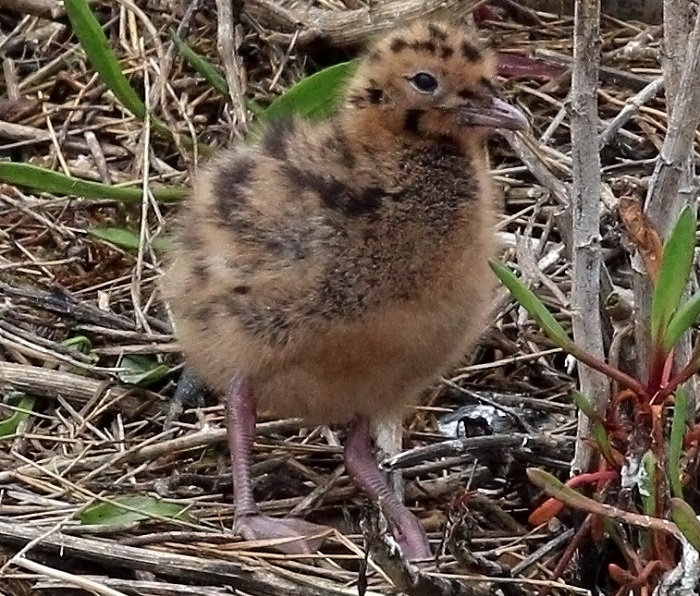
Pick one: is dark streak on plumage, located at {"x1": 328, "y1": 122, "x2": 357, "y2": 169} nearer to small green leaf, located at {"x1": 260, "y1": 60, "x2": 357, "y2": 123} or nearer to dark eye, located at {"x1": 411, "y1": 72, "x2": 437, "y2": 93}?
dark eye, located at {"x1": 411, "y1": 72, "x2": 437, "y2": 93}

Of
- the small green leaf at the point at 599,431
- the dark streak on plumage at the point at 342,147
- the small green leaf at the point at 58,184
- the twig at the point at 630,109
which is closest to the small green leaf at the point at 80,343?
the small green leaf at the point at 58,184

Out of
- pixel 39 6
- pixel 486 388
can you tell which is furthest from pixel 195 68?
pixel 486 388

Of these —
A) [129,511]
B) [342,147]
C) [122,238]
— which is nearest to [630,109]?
[342,147]

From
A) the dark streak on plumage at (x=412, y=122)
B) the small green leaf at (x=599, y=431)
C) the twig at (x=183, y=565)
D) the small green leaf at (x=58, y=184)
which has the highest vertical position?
the dark streak on plumage at (x=412, y=122)

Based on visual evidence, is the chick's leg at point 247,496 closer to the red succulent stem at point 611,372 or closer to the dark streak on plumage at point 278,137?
the dark streak on plumage at point 278,137

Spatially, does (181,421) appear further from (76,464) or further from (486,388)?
(486,388)

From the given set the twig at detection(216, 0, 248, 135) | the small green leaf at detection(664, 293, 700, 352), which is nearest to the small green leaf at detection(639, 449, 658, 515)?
the small green leaf at detection(664, 293, 700, 352)
